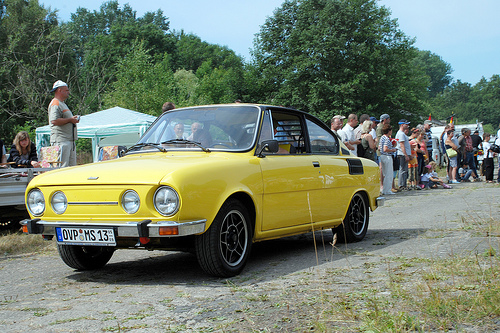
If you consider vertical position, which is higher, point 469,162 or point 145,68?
point 145,68

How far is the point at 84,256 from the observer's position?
5.84m

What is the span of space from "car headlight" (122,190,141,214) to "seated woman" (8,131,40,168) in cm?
635

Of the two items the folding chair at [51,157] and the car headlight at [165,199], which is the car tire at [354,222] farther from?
the folding chair at [51,157]

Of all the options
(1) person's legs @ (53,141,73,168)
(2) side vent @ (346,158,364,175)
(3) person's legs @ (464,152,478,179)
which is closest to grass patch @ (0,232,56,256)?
(1) person's legs @ (53,141,73,168)

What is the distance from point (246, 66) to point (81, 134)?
34596 millimetres

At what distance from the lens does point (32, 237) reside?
843 centimetres

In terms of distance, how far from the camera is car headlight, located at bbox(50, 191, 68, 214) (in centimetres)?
519

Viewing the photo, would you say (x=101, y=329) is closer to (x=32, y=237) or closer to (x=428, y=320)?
(x=428, y=320)

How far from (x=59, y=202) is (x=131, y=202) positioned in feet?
2.73

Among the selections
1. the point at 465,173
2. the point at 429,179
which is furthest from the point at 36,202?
the point at 465,173

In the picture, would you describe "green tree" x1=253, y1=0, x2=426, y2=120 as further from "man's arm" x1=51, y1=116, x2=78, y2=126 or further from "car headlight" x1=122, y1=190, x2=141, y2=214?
"car headlight" x1=122, y1=190, x2=141, y2=214

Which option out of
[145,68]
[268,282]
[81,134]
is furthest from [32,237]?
[145,68]

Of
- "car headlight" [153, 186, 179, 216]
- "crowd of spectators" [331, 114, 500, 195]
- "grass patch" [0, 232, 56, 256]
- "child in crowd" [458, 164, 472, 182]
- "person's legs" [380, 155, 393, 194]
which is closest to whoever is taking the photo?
"car headlight" [153, 186, 179, 216]

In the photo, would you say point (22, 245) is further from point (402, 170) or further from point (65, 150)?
point (402, 170)
